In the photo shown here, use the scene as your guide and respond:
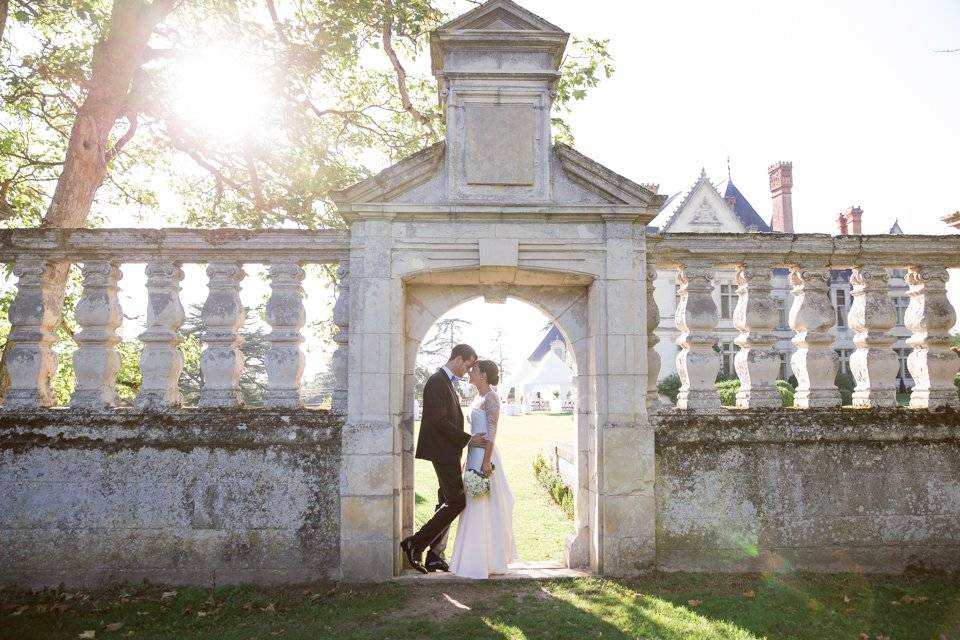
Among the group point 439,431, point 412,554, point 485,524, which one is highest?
point 439,431

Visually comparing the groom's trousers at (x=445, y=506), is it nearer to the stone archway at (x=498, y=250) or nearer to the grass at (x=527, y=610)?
the stone archway at (x=498, y=250)

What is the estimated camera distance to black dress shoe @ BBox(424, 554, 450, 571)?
5.18 metres

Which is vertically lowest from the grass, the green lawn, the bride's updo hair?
the green lawn

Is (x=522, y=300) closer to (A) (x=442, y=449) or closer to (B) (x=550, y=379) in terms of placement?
(A) (x=442, y=449)

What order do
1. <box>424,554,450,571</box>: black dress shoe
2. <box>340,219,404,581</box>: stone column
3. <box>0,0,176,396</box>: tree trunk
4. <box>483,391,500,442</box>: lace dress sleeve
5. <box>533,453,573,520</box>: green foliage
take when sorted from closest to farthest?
<box>340,219,404,581</box>: stone column
<box>424,554,450,571</box>: black dress shoe
<box>483,391,500,442</box>: lace dress sleeve
<box>0,0,176,396</box>: tree trunk
<box>533,453,573,520</box>: green foliage

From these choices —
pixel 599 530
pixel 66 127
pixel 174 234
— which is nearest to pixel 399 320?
pixel 174 234

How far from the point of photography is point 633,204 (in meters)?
4.87

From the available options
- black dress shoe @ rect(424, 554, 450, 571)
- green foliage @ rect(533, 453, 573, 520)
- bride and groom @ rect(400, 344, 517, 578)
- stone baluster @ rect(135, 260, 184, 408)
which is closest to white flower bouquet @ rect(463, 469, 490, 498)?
bride and groom @ rect(400, 344, 517, 578)

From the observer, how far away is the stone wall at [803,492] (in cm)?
483

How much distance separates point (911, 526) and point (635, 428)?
7.66 ft

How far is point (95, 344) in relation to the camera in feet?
15.8

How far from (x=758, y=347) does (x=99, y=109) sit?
7.13 meters

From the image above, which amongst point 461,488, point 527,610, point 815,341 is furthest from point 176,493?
point 815,341

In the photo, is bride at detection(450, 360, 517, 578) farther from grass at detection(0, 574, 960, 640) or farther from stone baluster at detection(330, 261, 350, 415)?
stone baluster at detection(330, 261, 350, 415)
